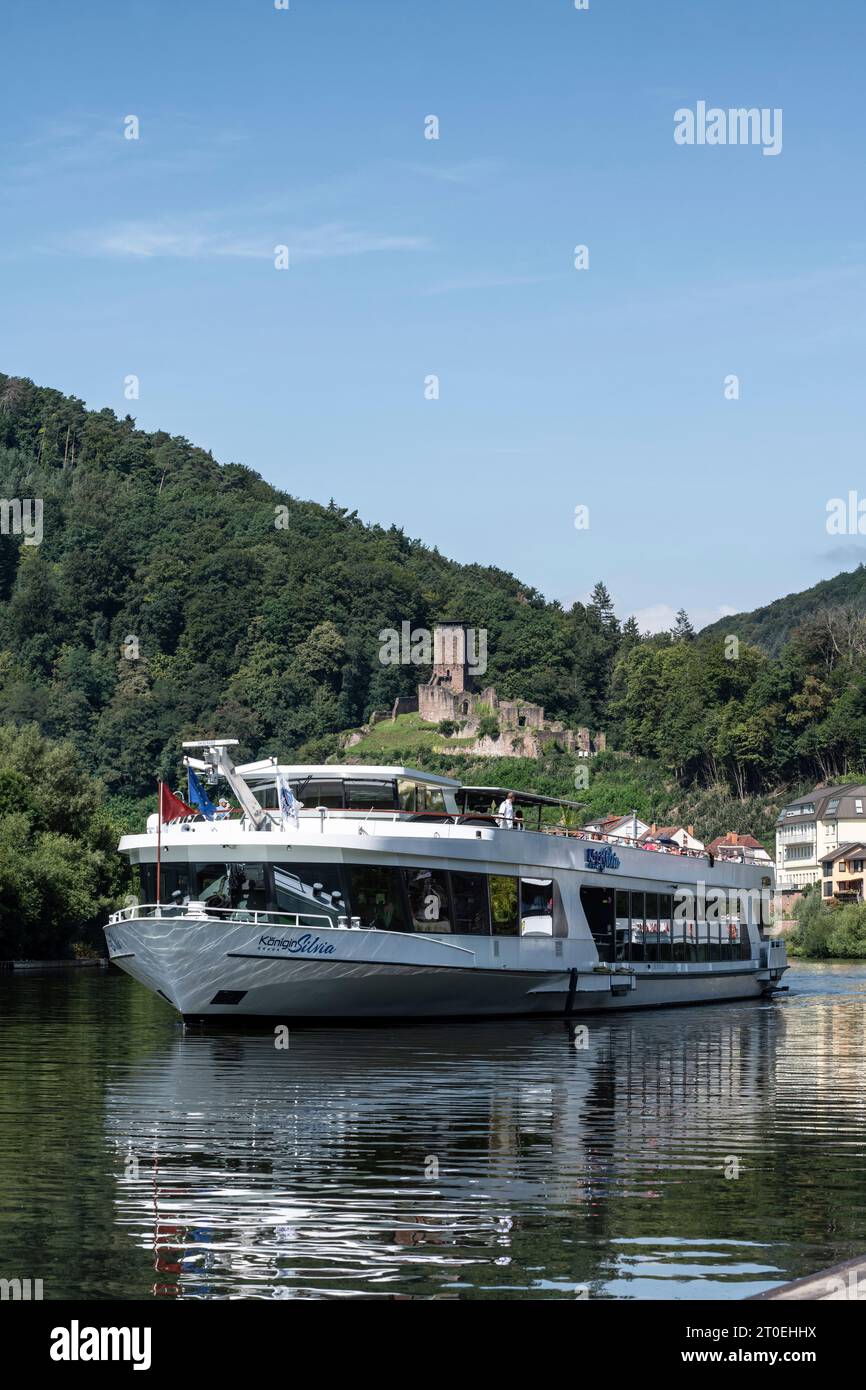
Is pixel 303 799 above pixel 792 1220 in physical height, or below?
above

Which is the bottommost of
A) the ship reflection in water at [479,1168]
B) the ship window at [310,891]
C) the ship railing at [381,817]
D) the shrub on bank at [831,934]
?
the shrub on bank at [831,934]

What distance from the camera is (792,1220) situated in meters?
16.4

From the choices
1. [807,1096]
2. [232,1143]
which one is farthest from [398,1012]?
[232,1143]

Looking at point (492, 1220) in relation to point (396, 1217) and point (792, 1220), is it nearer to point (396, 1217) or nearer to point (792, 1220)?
point (396, 1217)

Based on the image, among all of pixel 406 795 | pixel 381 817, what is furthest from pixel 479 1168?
pixel 406 795

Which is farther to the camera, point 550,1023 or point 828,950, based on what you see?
point 828,950

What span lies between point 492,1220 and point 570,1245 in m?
1.30

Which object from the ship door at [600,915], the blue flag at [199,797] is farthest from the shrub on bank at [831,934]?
the blue flag at [199,797]

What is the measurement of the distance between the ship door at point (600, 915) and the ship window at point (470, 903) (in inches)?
206

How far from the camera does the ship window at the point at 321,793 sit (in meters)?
41.1

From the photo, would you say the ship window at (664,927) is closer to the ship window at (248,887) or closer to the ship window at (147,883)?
the ship window at (147,883)

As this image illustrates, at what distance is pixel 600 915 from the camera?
4681 centimetres

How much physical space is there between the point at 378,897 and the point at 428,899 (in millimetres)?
1453

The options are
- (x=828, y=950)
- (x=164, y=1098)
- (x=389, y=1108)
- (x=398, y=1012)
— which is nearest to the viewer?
(x=389, y=1108)
